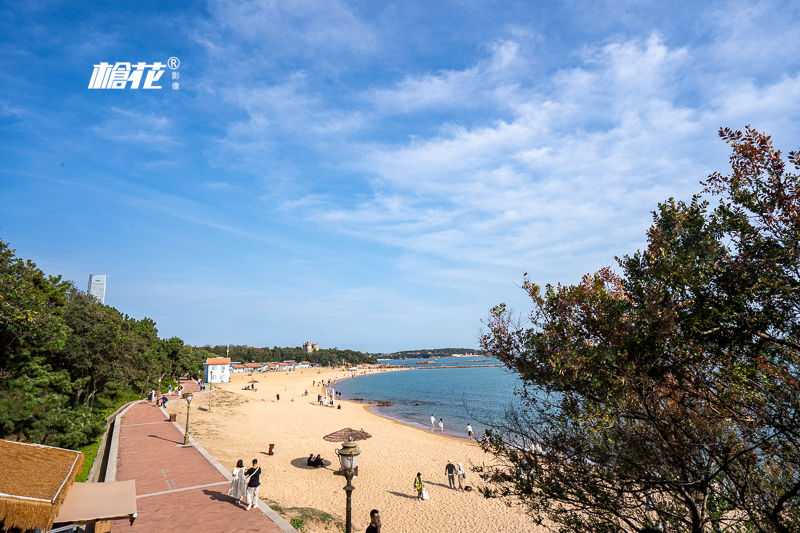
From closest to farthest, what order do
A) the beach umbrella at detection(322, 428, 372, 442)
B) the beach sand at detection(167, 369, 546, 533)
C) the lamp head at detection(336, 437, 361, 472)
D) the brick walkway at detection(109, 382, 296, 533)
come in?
the lamp head at detection(336, 437, 361, 472), the brick walkway at detection(109, 382, 296, 533), the beach sand at detection(167, 369, 546, 533), the beach umbrella at detection(322, 428, 372, 442)

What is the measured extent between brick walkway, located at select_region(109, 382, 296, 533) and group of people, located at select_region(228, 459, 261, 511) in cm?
26

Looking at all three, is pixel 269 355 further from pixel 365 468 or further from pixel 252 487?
pixel 252 487

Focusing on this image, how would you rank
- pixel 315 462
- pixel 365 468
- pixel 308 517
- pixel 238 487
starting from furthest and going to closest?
pixel 365 468 < pixel 315 462 < pixel 308 517 < pixel 238 487

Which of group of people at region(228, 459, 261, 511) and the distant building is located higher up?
the distant building

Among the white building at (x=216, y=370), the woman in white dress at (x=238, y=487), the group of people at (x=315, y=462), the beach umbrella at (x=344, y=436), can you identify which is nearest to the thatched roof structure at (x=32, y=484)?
the woman in white dress at (x=238, y=487)

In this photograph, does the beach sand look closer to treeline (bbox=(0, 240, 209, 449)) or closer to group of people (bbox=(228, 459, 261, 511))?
group of people (bbox=(228, 459, 261, 511))

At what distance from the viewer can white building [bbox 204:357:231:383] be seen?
234 ft

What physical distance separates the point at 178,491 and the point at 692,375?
49.1ft

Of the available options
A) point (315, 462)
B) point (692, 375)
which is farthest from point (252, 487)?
point (692, 375)

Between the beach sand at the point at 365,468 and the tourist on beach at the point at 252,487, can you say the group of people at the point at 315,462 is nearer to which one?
the beach sand at the point at 365,468

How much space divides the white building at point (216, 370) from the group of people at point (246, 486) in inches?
2575

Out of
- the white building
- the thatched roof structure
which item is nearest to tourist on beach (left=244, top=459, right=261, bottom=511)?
the thatched roof structure

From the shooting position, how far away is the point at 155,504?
1206 centimetres

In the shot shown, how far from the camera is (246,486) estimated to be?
485 inches
